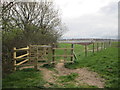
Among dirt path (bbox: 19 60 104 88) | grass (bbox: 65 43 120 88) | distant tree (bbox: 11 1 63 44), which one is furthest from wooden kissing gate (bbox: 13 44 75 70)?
distant tree (bbox: 11 1 63 44)

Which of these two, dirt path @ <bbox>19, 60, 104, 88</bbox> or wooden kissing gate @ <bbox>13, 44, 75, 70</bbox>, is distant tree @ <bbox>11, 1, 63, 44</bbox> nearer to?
wooden kissing gate @ <bbox>13, 44, 75, 70</bbox>

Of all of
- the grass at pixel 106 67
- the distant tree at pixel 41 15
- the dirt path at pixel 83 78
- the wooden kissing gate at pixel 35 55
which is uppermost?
the distant tree at pixel 41 15

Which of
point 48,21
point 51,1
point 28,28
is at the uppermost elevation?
point 51,1

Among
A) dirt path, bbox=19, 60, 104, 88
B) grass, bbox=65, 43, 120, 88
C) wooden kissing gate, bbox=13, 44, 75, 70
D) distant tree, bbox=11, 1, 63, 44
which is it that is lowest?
dirt path, bbox=19, 60, 104, 88

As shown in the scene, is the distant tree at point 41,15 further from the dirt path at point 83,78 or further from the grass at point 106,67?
the dirt path at point 83,78

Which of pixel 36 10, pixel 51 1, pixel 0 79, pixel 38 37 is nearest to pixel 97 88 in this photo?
pixel 0 79

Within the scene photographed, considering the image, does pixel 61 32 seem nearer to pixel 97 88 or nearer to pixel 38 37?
pixel 38 37

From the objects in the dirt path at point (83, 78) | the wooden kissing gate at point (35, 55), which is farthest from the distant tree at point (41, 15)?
the dirt path at point (83, 78)

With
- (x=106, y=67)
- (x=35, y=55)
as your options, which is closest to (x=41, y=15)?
(x=35, y=55)

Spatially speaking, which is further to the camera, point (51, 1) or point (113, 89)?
point (51, 1)

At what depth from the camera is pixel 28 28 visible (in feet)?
33.6

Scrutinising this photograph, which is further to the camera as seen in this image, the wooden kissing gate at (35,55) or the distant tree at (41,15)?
the distant tree at (41,15)

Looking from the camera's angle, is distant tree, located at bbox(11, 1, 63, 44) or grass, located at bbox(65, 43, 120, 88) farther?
distant tree, located at bbox(11, 1, 63, 44)

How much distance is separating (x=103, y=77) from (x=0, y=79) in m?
3.72
